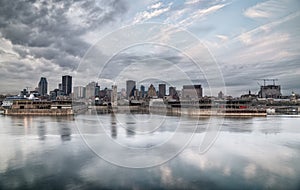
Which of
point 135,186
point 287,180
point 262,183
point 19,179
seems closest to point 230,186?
point 262,183

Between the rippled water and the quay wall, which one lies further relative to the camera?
the quay wall

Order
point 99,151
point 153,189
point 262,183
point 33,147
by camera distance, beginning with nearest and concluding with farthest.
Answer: point 153,189 < point 262,183 < point 99,151 < point 33,147

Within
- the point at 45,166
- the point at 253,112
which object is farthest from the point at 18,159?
the point at 253,112

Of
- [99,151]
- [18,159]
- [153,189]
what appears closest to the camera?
[153,189]

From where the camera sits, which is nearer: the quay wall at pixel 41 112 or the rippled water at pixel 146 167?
the rippled water at pixel 146 167

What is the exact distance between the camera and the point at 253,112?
46.8 meters

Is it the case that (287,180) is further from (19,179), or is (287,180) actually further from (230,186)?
(19,179)

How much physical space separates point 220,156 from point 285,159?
3.06 meters

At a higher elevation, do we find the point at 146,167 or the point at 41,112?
the point at 41,112

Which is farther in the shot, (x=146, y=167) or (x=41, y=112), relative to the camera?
(x=41, y=112)

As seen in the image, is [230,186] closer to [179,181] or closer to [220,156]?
[179,181]

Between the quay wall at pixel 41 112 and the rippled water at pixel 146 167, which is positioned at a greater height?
the quay wall at pixel 41 112

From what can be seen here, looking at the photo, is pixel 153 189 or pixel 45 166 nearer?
pixel 153 189

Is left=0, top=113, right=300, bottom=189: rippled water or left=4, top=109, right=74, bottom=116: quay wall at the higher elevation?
left=4, top=109, right=74, bottom=116: quay wall
